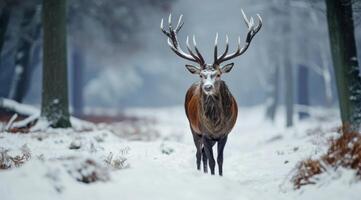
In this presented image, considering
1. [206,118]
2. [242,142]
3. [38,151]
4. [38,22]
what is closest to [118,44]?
[38,22]

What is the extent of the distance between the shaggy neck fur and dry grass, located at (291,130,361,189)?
2046 millimetres

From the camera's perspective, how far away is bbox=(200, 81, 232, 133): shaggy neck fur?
274 inches

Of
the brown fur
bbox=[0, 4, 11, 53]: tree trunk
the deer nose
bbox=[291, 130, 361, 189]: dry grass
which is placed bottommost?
bbox=[291, 130, 361, 189]: dry grass

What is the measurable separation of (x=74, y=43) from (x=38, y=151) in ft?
47.3

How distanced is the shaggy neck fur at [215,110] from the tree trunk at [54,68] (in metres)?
5.14

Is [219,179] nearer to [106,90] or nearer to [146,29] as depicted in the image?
[146,29]

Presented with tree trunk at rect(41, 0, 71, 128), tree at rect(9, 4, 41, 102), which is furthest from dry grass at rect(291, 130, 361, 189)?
tree at rect(9, 4, 41, 102)

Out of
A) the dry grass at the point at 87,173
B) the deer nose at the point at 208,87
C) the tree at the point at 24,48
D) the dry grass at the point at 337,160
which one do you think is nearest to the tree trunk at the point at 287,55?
the tree at the point at 24,48

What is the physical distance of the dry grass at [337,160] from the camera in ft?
15.3

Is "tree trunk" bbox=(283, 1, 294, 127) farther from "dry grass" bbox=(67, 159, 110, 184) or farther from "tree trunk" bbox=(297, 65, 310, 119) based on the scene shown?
"dry grass" bbox=(67, 159, 110, 184)

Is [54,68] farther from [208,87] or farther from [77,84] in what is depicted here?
[77,84]

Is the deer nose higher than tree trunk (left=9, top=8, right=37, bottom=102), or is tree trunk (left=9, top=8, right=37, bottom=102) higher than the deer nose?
tree trunk (left=9, top=8, right=37, bottom=102)

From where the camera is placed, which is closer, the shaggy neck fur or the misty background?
the shaggy neck fur

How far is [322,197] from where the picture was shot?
4.54m
